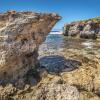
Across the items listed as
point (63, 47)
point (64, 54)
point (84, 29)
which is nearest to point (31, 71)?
point (64, 54)

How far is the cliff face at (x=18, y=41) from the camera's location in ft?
53.0

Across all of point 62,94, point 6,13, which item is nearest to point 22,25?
point 6,13

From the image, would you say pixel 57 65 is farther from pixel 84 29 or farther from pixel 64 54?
pixel 84 29

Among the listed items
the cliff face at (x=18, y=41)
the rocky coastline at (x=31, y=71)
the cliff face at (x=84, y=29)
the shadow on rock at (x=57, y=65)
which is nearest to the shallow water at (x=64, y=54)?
the shadow on rock at (x=57, y=65)

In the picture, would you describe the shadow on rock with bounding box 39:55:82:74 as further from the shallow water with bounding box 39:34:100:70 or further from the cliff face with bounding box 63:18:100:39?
the cliff face with bounding box 63:18:100:39

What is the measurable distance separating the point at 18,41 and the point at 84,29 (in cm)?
7966

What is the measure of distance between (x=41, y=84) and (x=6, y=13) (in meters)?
5.68

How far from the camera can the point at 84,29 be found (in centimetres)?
9469

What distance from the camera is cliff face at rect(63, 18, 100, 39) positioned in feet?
286

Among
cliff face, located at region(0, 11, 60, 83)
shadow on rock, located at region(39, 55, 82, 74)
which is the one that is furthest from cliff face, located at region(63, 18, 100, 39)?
cliff face, located at region(0, 11, 60, 83)

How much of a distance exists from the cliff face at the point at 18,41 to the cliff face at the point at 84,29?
217 feet

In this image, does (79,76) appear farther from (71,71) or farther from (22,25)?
(22,25)

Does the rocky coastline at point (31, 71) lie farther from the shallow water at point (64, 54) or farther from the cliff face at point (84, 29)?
the cliff face at point (84, 29)

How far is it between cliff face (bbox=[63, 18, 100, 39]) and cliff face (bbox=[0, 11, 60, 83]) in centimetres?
6616
